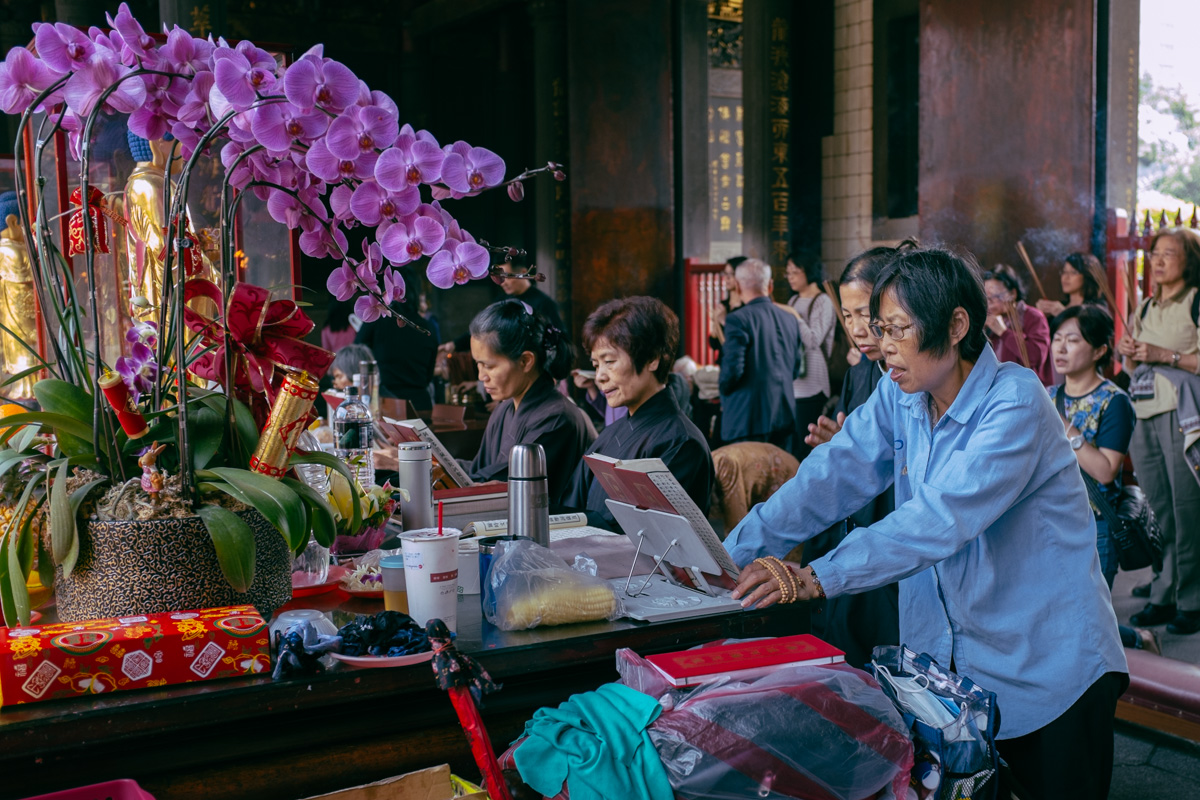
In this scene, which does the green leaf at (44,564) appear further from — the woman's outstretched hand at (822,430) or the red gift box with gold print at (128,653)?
the woman's outstretched hand at (822,430)

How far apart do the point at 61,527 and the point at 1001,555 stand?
1.36 metres

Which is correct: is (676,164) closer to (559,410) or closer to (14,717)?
(559,410)

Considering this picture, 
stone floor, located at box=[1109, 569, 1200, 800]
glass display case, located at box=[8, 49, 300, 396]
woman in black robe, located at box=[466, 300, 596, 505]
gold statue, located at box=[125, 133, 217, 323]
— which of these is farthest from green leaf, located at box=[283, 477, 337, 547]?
stone floor, located at box=[1109, 569, 1200, 800]

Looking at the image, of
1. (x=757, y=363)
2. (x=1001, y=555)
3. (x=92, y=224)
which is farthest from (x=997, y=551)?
(x=757, y=363)

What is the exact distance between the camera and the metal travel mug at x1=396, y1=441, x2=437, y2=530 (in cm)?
206

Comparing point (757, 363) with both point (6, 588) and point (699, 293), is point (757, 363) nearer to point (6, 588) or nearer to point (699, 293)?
point (699, 293)

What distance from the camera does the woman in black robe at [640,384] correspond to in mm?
2494

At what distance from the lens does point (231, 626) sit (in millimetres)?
1277

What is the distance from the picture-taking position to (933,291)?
5.45ft

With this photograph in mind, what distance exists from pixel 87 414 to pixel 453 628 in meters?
0.56

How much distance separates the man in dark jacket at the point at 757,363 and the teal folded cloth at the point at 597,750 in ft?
15.2

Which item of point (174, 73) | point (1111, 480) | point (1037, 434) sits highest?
point (174, 73)

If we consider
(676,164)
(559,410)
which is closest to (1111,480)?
(559,410)

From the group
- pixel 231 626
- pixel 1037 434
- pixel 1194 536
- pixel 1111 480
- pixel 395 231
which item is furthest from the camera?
pixel 1194 536
